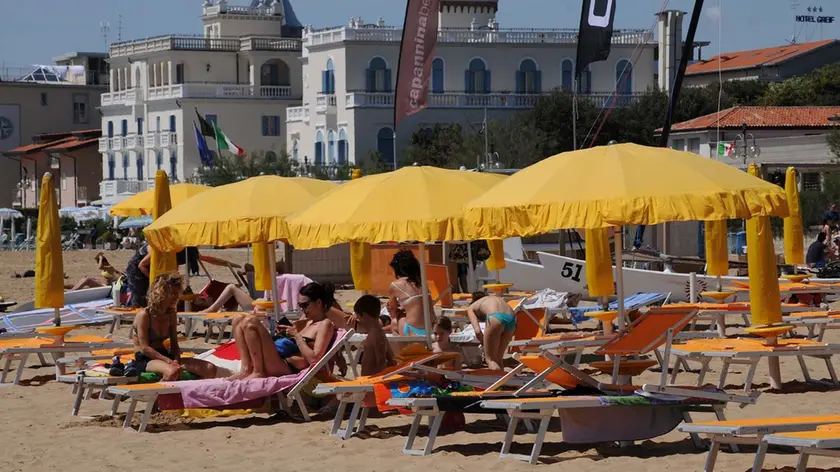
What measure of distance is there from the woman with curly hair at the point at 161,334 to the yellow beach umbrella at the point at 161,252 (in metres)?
4.00

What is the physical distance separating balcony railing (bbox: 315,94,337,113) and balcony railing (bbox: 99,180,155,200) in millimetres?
14214

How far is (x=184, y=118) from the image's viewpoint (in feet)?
245

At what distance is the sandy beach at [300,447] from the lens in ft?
29.2

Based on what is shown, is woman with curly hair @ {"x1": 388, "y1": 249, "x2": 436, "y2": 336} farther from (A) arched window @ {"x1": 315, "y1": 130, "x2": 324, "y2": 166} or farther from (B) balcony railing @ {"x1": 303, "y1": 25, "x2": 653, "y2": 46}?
(A) arched window @ {"x1": 315, "y1": 130, "x2": 324, "y2": 166}

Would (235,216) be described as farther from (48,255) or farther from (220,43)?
(220,43)

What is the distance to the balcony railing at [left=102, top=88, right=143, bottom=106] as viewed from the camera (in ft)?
258

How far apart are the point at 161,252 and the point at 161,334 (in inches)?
174

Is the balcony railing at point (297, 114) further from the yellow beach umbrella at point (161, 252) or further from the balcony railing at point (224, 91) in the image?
the yellow beach umbrella at point (161, 252)

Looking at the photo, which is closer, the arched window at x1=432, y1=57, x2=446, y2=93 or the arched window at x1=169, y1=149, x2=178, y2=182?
the arched window at x1=432, y1=57, x2=446, y2=93

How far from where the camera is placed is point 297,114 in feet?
227

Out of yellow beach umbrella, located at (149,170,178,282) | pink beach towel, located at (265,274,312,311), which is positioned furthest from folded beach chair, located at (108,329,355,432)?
pink beach towel, located at (265,274,312,311)

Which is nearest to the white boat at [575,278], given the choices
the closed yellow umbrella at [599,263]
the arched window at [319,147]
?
the closed yellow umbrella at [599,263]

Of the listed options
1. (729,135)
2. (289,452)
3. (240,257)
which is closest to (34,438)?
(289,452)

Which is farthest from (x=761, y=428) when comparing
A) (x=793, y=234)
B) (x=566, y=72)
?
(x=566, y=72)
